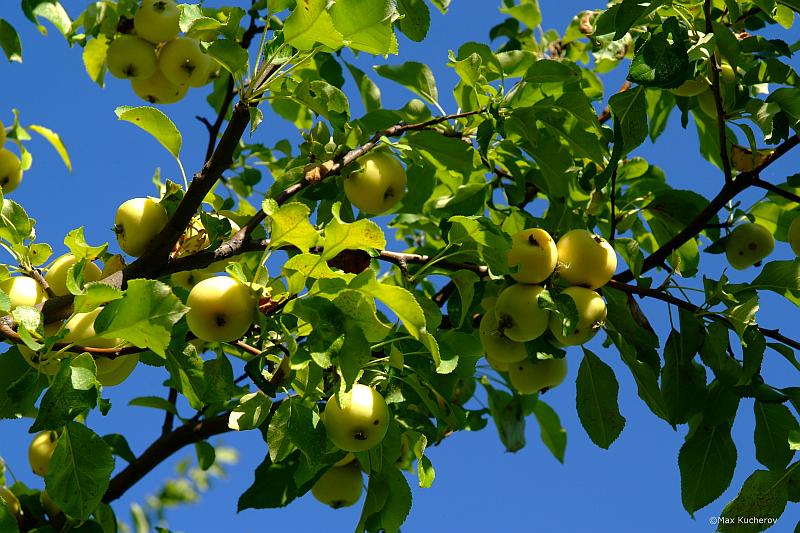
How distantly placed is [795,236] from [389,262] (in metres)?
1.27

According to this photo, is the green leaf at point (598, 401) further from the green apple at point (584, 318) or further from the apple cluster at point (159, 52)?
the apple cluster at point (159, 52)

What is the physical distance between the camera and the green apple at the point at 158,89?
3.01 meters

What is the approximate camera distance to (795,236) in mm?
2678

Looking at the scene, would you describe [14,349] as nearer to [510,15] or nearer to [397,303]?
[397,303]

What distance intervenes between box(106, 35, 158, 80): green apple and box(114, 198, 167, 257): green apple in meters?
0.88

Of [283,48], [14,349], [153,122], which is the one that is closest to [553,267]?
[283,48]

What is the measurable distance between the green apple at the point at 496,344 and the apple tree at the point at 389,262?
0.5 inches

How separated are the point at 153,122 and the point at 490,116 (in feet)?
3.04

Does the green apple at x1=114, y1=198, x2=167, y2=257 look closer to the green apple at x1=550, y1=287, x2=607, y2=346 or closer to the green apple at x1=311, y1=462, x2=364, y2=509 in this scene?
the green apple at x1=311, y1=462, x2=364, y2=509

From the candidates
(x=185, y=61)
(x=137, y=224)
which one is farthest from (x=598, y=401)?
(x=185, y=61)

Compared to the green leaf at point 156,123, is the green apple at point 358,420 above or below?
below

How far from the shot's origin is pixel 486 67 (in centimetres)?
265

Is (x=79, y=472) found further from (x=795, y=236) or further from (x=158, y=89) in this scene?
(x=795, y=236)

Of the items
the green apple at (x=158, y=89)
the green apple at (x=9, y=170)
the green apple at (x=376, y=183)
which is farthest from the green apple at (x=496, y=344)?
the green apple at (x=9, y=170)
